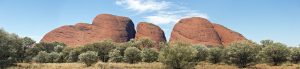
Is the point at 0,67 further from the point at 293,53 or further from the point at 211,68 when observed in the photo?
the point at 293,53

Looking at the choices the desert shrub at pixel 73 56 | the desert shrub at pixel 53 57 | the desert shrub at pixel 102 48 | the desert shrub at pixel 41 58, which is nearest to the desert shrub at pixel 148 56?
the desert shrub at pixel 102 48

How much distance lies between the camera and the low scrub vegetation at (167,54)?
7288 cm

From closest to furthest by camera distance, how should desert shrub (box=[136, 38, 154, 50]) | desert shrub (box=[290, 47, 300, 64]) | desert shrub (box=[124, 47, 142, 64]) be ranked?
desert shrub (box=[124, 47, 142, 64]) → desert shrub (box=[290, 47, 300, 64]) → desert shrub (box=[136, 38, 154, 50])

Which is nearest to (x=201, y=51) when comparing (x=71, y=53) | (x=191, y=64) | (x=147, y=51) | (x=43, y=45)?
(x=147, y=51)

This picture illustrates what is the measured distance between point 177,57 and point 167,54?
221 centimetres

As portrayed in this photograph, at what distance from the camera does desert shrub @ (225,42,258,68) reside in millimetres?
86562

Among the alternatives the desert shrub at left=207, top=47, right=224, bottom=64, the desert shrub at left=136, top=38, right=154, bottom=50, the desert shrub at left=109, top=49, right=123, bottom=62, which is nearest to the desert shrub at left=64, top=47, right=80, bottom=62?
the desert shrub at left=109, top=49, right=123, bottom=62

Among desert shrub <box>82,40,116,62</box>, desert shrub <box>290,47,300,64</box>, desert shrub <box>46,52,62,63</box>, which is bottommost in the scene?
desert shrub <box>290,47,300,64</box>

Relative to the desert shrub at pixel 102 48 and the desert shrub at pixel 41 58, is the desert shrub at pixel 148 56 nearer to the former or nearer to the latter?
the desert shrub at pixel 102 48

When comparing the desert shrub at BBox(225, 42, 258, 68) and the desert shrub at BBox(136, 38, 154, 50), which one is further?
the desert shrub at BBox(136, 38, 154, 50)

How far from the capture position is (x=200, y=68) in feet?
246

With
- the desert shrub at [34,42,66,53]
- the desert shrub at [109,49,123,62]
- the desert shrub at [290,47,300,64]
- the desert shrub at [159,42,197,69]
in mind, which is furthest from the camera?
the desert shrub at [34,42,66,53]

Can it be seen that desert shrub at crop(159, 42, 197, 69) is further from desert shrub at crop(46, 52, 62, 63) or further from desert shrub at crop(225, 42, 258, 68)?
desert shrub at crop(46, 52, 62, 63)

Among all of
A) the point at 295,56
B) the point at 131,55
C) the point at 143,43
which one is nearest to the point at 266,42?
the point at 295,56
